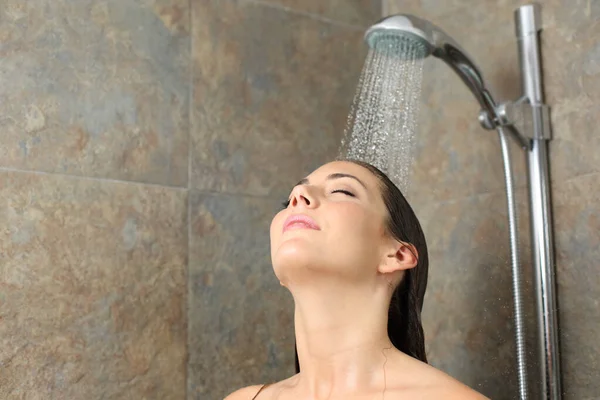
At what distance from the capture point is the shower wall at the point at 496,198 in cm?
137

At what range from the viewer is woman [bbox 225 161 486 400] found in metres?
1.08

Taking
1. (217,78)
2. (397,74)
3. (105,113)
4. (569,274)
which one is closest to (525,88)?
(397,74)

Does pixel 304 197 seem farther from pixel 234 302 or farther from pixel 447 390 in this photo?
pixel 234 302

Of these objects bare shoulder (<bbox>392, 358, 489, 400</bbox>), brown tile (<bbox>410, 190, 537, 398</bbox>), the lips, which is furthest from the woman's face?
brown tile (<bbox>410, 190, 537, 398</bbox>)

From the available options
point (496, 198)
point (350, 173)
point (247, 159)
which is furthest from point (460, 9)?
point (350, 173)

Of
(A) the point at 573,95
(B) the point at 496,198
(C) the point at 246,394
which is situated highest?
(A) the point at 573,95

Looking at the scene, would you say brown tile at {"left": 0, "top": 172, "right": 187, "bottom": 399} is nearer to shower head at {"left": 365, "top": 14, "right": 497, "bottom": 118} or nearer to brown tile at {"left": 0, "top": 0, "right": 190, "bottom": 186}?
brown tile at {"left": 0, "top": 0, "right": 190, "bottom": 186}

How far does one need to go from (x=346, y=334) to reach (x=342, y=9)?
929 millimetres

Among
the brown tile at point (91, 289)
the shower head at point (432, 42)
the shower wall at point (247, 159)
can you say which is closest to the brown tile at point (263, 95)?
the shower wall at point (247, 159)

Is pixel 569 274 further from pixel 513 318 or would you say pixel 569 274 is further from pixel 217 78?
pixel 217 78

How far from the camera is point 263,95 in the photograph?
164cm

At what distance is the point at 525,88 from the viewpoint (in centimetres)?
146

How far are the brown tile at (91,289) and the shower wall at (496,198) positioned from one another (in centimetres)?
54

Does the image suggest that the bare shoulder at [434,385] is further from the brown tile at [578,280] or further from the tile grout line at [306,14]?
the tile grout line at [306,14]
